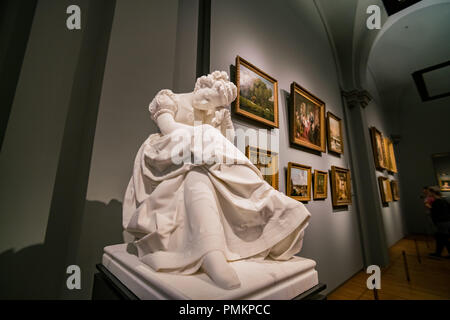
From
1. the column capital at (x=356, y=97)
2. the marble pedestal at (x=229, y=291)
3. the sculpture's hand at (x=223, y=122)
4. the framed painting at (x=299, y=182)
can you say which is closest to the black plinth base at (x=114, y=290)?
the marble pedestal at (x=229, y=291)

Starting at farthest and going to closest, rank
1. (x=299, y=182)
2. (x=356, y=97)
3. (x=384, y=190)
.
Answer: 1. (x=384, y=190)
2. (x=356, y=97)
3. (x=299, y=182)

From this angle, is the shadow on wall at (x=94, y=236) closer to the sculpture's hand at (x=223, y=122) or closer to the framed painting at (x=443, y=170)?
the sculpture's hand at (x=223, y=122)

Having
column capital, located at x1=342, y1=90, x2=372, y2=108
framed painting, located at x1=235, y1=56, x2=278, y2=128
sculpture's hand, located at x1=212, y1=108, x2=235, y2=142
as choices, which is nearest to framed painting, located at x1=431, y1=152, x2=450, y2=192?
column capital, located at x1=342, y1=90, x2=372, y2=108

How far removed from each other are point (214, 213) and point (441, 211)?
5.85m

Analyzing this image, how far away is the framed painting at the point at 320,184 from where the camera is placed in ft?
Result: 10.9

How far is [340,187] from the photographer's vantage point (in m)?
3.97

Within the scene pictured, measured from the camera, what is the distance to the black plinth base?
0.87 metres

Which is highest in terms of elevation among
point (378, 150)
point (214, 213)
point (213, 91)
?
point (378, 150)

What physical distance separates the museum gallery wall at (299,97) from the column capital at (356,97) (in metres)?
0.94

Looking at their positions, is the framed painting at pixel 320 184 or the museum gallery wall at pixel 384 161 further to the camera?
the museum gallery wall at pixel 384 161

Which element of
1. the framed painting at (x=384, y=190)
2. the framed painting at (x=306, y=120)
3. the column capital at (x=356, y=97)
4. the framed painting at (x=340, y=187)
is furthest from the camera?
the framed painting at (x=384, y=190)

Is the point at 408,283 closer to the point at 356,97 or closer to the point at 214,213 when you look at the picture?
the point at 356,97

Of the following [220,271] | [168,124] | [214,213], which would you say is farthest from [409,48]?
[220,271]

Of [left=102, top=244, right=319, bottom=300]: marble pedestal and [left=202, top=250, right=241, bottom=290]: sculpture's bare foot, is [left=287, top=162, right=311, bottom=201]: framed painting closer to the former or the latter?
[left=102, top=244, right=319, bottom=300]: marble pedestal
